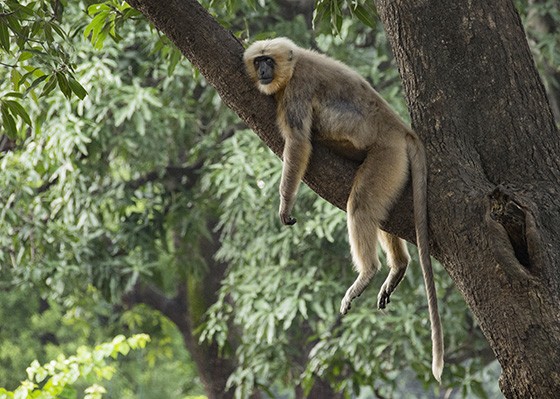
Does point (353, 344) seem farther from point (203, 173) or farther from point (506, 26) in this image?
point (506, 26)

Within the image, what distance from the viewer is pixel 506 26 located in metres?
4.16

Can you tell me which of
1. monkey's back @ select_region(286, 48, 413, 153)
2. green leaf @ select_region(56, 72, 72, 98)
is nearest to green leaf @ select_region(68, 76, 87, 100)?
green leaf @ select_region(56, 72, 72, 98)

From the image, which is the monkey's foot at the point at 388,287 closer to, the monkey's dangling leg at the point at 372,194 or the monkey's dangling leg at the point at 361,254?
the monkey's dangling leg at the point at 361,254

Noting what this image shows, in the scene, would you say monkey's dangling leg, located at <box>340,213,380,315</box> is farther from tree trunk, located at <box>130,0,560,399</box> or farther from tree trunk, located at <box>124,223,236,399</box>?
tree trunk, located at <box>124,223,236,399</box>

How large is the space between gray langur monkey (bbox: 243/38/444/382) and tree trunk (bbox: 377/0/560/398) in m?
0.20

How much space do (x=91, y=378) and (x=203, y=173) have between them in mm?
4799

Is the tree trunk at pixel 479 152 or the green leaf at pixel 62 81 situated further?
the green leaf at pixel 62 81

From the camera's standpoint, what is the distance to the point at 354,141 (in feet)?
15.4

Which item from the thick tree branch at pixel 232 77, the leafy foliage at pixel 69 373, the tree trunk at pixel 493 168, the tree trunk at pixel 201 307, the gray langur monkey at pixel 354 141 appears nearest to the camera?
the tree trunk at pixel 493 168

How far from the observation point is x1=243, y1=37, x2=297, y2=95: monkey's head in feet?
14.5

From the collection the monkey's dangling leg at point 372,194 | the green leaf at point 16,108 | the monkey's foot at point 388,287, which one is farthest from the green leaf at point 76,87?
the monkey's foot at point 388,287

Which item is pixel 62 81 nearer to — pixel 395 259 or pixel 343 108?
pixel 343 108

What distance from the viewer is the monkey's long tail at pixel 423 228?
159 inches

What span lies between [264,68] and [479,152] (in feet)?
3.61
